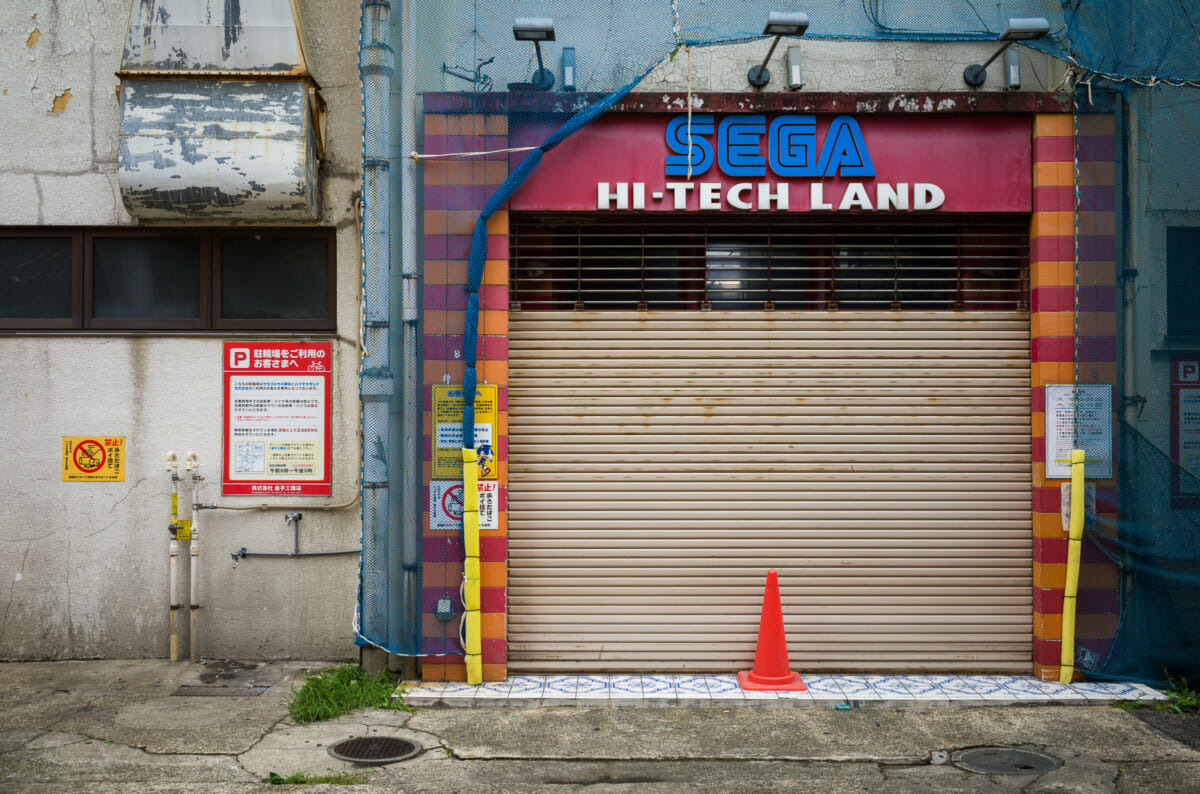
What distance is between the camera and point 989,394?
7.63 meters

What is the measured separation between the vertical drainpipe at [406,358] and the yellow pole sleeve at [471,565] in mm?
478

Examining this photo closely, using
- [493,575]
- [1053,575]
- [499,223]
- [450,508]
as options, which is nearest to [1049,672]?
[1053,575]

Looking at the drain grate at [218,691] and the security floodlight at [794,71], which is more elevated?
the security floodlight at [794,71]

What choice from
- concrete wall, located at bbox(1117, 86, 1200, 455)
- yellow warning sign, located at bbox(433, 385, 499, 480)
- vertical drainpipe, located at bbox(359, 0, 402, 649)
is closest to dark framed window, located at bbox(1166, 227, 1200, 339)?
concrete wall, located at bbox(1117, 86, 1200, 455)

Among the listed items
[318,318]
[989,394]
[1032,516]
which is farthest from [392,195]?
[1032,516]

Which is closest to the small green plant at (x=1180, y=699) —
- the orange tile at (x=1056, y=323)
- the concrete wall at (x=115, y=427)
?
the orange tile at (x=1056, y=323)

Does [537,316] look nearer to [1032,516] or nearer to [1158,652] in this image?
[1032,516]

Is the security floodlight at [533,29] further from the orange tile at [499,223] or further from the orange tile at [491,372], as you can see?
the orange tile at [491,372]

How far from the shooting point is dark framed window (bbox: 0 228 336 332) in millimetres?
7980

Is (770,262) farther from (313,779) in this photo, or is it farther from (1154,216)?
(313,779)

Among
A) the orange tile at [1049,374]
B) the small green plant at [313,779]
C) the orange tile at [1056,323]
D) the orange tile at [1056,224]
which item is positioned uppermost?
the orange tile at [1056,224]

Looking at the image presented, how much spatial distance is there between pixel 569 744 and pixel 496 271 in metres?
3.60

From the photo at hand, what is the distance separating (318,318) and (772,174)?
403 centimetres

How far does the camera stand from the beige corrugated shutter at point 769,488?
7512 mm
